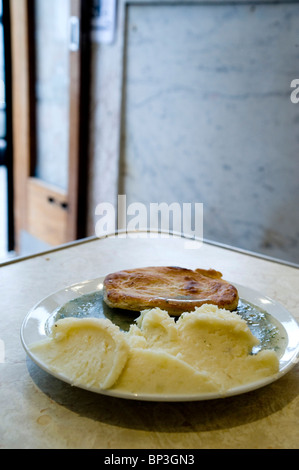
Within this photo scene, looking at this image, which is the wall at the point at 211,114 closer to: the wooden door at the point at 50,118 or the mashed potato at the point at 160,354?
the wooden door at the point at 50,118

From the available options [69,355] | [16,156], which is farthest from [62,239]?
[69,355]

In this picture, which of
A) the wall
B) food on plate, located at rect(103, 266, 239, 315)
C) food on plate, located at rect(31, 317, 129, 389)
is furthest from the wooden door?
food on plate, located at rect(31, 317, 129, 389)

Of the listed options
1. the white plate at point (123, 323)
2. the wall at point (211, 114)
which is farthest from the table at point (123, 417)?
the wall at point (211, 114)

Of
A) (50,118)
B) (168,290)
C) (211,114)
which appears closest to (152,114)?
(211,114)

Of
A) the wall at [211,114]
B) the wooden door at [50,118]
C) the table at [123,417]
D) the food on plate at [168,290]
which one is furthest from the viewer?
the wooden door at [50,118]

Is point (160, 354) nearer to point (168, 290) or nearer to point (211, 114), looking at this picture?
point (168, 290)
